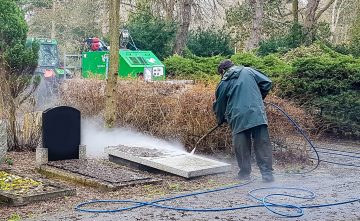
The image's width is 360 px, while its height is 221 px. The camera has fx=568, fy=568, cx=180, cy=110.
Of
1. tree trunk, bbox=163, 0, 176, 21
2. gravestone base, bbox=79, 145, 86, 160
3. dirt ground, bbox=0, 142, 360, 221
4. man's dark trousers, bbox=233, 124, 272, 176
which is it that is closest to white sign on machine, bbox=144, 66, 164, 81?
dirt ground, bbox=0, 142, 360, 221

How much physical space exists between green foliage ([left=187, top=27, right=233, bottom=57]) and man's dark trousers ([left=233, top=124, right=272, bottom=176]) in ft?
52.9

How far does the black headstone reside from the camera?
9.03 meters

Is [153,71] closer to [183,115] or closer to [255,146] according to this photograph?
[183,115]

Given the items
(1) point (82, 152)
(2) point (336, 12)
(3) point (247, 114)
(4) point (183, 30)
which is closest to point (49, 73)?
(4) point (183, 30)

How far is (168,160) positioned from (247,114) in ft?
4.90

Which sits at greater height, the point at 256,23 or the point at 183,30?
the point at 256,23

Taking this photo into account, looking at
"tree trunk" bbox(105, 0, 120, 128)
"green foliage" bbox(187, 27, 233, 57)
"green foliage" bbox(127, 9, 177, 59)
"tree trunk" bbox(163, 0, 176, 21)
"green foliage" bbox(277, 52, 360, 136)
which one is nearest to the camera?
"tree trunk" bbox(105, 0, 120, 128)

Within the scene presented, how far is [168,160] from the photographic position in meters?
9.18

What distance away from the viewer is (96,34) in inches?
1518

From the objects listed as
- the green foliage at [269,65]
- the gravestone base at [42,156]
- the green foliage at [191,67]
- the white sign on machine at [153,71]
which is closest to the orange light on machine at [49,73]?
the white sign on machine at [153,71]

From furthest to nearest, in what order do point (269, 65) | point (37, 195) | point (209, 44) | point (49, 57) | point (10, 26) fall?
point (209, 44)
point (49, 57)
point (269, 65)
point (10, 26)
point (37, 195)

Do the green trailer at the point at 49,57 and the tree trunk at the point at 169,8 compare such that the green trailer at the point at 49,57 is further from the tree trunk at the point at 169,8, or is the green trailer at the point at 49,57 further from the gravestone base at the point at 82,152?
the gravestone base at the point at 82,152

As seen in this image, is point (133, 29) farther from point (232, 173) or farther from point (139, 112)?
point (232, 173)

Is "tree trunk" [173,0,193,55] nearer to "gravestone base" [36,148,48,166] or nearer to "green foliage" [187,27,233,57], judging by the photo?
"green foliage" [187,27,233,57]
